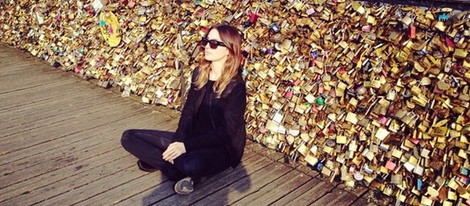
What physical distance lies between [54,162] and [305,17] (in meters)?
3.01

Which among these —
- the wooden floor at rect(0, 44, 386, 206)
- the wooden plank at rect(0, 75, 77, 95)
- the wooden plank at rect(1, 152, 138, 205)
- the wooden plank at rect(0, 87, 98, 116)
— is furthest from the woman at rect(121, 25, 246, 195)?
the wooden plank at rect(0, 75, 77, 95)

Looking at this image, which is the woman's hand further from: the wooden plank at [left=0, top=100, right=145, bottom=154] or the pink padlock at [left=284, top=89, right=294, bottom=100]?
the wooden plank at [left=0, top=100, right=145, bottom=154]

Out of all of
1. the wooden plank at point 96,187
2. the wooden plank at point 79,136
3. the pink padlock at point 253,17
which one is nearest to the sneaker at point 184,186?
the wooden plank at point 96,187

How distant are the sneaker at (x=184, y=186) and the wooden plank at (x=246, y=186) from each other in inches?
5.9

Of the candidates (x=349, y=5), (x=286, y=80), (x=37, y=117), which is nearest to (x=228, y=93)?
(x=286, y=80)

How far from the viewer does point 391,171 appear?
153 inches

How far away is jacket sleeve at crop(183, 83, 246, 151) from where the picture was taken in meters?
3.82

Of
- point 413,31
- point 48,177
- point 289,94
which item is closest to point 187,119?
point 289,94

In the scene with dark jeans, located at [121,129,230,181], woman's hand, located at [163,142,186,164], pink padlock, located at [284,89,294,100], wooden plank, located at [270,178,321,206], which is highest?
pink padlock, located at [284,89,294,100]

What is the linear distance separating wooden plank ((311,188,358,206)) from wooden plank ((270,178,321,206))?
177 mm

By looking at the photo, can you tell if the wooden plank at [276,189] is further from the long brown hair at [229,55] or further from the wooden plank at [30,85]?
the wooden plank at [30,85]

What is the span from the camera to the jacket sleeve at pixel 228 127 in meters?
3.82

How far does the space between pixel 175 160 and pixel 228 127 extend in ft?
1.84

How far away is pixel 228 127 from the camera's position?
3.86 m
